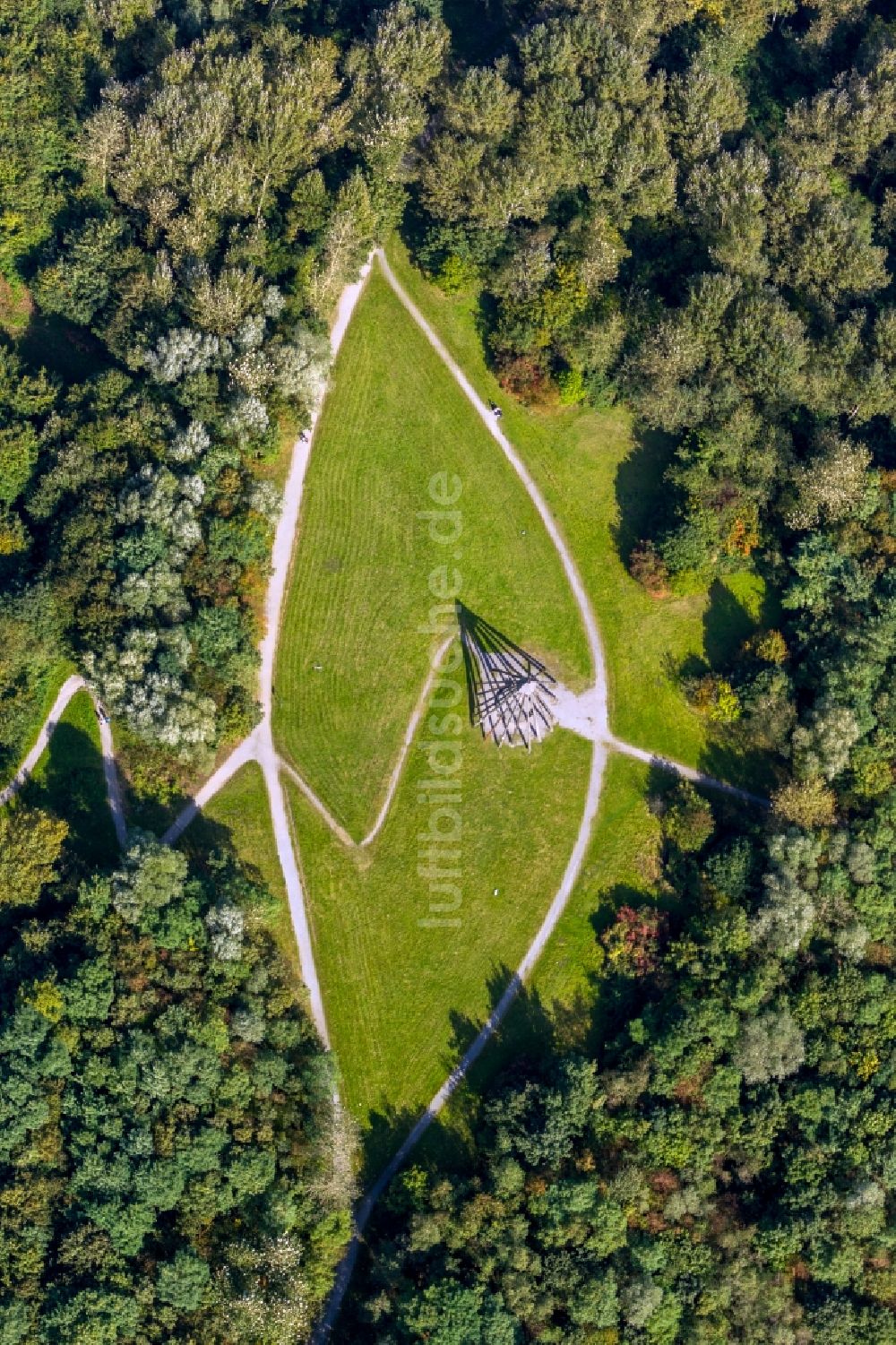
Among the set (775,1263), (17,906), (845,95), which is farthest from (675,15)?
(775,1263)

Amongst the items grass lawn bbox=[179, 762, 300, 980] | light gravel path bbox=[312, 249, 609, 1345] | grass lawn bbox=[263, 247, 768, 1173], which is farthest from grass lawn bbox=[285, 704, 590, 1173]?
grass lawn bbox=[179, 762, 300, 980]

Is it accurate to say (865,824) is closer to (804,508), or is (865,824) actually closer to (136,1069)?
(804,508)

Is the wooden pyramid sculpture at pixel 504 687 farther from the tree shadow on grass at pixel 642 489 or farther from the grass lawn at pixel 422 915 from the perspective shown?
the tree shadow on grass at pixel 642 489

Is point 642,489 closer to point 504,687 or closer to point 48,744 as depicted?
point 504,687

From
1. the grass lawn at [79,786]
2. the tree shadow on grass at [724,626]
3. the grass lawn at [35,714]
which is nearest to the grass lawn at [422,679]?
the tree shadow on grass at [724,626]

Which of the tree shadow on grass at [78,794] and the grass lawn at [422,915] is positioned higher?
the tree shadow on grass at [78,794]

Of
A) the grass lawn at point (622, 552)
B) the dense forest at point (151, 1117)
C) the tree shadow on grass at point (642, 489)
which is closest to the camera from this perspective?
the dense forest at point (151, 1117)
